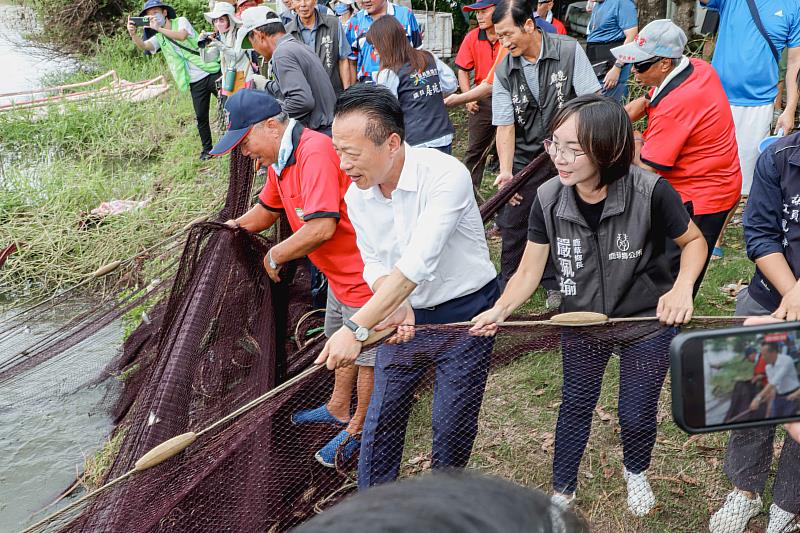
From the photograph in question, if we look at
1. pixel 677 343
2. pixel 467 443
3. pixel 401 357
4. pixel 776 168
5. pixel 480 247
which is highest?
pixel 677 343

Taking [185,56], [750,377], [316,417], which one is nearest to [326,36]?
[185,56]

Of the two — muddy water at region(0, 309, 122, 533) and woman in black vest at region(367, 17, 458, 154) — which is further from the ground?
woman in black vest at region(367, 17, 458, 154)

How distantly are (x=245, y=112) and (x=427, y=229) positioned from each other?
1362mm

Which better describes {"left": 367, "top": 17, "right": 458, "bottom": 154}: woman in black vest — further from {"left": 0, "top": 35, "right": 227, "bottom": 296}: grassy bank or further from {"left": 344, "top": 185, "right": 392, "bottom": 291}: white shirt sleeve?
{"left": 0, "top": 35, "right": 227, "bottom": 296}: grassy bank

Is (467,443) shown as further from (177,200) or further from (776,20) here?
(177,200)

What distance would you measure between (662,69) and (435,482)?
329cm

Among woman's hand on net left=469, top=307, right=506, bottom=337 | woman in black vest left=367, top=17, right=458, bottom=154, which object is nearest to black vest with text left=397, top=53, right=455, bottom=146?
woman in black vest left=367, top=17, right=458, bottom=154

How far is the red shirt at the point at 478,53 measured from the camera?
6.83 metres

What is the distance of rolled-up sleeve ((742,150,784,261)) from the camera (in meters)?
2.84

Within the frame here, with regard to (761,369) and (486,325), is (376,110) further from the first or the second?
(761,369)

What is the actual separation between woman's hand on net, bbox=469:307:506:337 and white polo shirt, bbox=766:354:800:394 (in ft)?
4.45

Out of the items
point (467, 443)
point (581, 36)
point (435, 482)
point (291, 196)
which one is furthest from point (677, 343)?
point (581, 36)

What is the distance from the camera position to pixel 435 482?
3.19ft

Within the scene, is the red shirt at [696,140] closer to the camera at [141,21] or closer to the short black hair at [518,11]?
the short black hair at [518,11]
